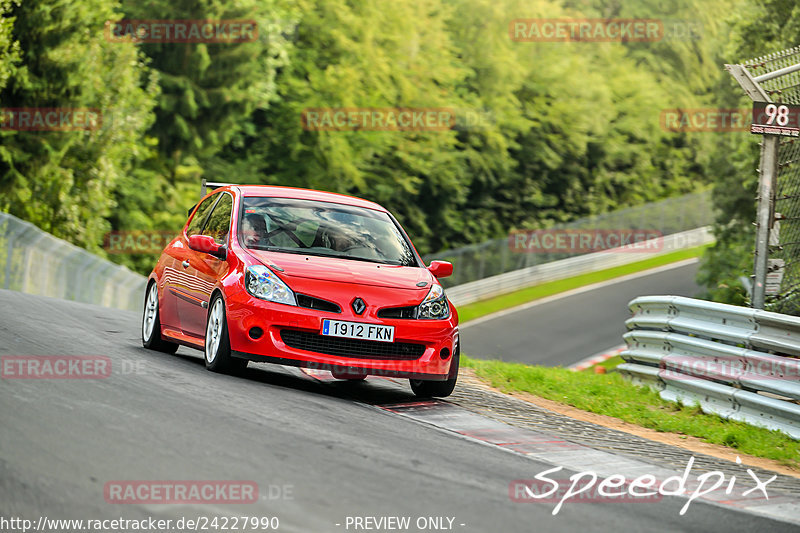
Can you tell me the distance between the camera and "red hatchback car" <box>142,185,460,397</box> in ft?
29.2

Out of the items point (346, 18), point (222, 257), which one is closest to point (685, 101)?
point (346, 18)

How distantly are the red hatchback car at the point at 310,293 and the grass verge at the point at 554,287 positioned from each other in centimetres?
2915

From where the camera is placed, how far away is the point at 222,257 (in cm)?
967

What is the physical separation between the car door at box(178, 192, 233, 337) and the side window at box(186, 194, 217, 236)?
30 cm

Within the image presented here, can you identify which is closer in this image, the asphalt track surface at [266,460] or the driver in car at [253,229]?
the asphalt track surface at [266,460]

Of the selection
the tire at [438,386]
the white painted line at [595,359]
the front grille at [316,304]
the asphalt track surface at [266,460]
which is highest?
the front grille at [316,304]

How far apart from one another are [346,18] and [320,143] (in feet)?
18.7

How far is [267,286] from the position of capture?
29.6ft

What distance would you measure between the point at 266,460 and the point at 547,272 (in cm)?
4463

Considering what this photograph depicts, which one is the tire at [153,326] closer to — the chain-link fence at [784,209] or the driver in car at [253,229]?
the driver in car at [253,229]

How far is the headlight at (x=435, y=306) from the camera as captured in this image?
9305 mm

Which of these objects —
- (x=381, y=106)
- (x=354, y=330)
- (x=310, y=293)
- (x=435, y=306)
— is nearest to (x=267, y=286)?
(x=310, y=293)

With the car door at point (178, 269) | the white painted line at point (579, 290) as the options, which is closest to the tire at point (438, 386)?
the car door at point (178, 269)

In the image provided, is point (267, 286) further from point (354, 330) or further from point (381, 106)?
point (381, 106)
